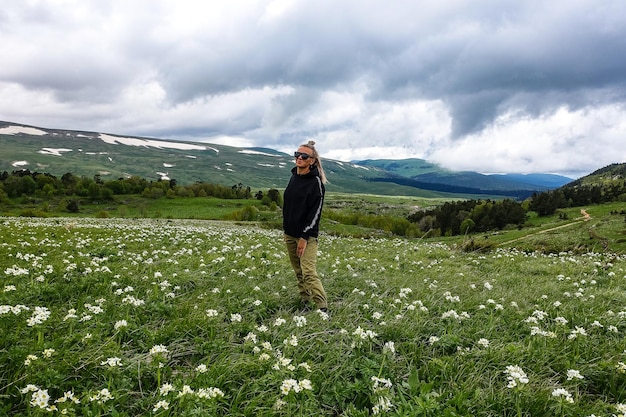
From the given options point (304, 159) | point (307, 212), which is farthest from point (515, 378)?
point (304, 159)

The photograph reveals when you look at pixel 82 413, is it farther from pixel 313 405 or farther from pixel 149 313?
pixel 149 313

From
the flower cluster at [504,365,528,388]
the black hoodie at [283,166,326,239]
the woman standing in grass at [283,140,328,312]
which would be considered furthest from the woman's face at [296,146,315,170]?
the flower cluster at [504,365,528,388]

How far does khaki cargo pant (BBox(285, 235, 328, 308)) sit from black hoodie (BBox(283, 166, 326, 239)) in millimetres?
314

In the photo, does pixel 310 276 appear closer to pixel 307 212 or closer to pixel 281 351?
pixel 307 212

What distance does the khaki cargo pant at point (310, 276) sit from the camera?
8.68 m

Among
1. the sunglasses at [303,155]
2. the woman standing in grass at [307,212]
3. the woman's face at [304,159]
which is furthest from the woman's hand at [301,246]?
the sunglasses at [303,155]

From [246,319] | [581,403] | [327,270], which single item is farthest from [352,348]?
[327,270]

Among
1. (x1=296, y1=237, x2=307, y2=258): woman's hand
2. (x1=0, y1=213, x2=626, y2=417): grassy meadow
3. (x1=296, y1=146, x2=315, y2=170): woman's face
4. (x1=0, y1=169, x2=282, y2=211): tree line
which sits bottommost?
(x1=0, y1=169, x2=282, y2=211): tree line

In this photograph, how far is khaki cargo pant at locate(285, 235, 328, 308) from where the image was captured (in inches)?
342

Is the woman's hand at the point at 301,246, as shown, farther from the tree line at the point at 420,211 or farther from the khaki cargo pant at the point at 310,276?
the tree line at the point at 420,211

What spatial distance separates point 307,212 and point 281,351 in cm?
358

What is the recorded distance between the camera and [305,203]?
8719mm

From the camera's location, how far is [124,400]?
453 centimetres

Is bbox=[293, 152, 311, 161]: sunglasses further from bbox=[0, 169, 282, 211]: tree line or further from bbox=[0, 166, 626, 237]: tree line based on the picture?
bbox=[0, 169, 282, 211]: tree line
